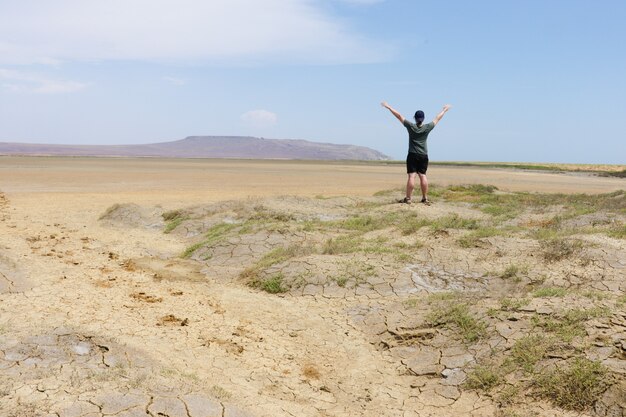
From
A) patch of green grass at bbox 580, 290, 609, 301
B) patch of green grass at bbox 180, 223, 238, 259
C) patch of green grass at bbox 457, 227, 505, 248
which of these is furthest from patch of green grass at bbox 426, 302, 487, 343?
patch of green grass at bbox 180, 223, 238, 259

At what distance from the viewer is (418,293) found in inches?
259

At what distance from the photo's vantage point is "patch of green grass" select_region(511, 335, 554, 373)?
4.32m

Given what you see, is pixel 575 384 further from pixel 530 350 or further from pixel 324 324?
pixel 324 324

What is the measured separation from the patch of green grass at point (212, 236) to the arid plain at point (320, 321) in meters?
0.06

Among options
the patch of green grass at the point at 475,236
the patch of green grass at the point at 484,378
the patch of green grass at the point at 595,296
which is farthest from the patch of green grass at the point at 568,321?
the patch of green grass at the point at 475,236

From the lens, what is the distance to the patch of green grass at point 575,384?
3791 millimetres

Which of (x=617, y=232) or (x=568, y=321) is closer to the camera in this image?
(x=568, y=321)

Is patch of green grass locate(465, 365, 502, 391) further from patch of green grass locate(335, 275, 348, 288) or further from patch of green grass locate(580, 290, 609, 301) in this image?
patch of green grass locate(335, 275, 348, 288)

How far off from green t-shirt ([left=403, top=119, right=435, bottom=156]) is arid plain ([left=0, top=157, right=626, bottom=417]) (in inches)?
58.8

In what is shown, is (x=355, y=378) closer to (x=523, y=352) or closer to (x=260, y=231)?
(x=523, y=352)

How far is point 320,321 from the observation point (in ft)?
19.4

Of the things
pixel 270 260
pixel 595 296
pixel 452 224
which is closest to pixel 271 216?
pixel 270 260

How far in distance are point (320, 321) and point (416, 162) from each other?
5758 mm

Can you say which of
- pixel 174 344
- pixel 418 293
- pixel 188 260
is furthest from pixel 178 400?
pixel 188 260
